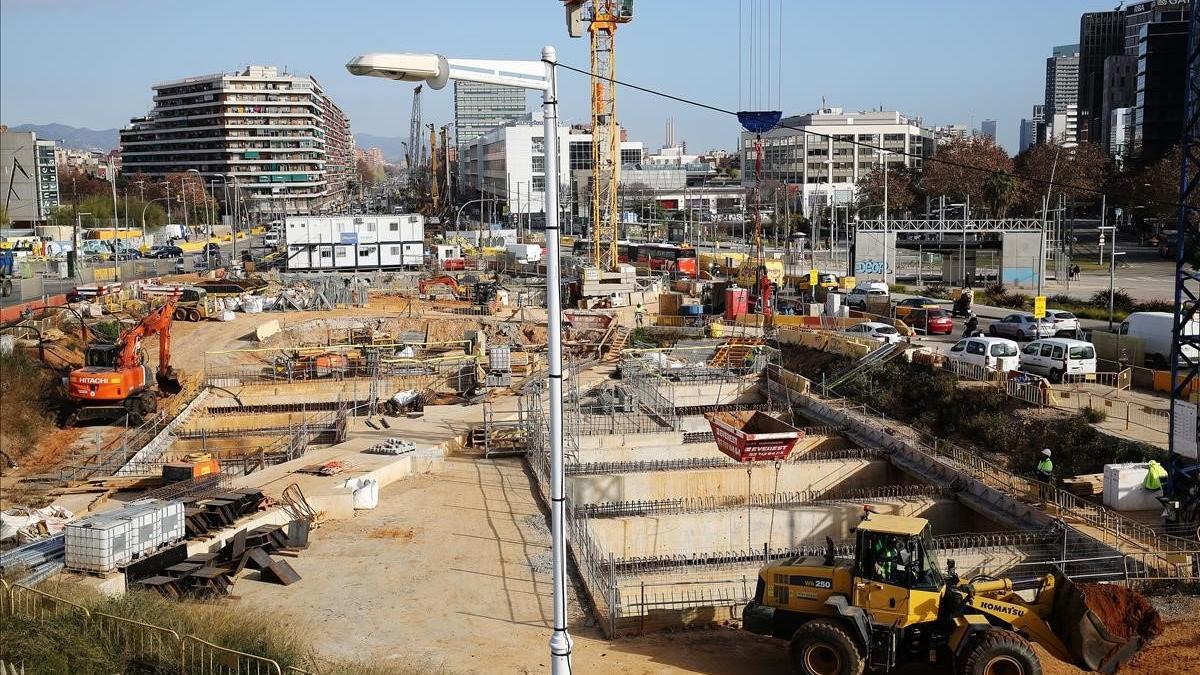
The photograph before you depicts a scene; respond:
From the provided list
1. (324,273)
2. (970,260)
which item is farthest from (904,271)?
(324,273)

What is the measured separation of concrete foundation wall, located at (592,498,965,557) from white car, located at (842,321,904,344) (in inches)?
473

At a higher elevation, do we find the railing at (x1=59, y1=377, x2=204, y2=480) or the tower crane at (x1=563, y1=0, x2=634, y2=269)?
the tower crane at (x1=563, y1=0, x2=634, y2=269)

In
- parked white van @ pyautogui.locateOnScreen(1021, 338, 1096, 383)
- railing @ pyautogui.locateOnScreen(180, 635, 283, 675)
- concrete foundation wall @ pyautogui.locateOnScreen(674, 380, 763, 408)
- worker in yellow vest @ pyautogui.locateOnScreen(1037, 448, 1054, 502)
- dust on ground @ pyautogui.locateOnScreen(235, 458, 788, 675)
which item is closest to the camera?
railing @ pyautogui.locateOnScreen(180, 635, 283, 675)

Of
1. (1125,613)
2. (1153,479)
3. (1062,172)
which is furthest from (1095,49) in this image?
(1125,613)

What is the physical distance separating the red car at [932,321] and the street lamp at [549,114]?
29532 millimetres

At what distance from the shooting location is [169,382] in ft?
95.7

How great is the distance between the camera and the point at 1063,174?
69.3m

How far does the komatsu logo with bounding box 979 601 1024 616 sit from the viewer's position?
35.1 feet

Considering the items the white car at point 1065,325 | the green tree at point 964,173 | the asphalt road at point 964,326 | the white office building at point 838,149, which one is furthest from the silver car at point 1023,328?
→ the white office building at point 838,149

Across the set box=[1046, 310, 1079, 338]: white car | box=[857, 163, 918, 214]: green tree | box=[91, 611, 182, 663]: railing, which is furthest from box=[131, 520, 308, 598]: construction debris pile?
box=[857, 163, 918, 214]: green tree

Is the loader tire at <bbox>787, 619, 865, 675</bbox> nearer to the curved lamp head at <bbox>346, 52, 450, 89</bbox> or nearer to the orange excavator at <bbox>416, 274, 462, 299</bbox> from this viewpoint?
the curved lamp head at <bbox>346, 52, 450, 89</bbox>

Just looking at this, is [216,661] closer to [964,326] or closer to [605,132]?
[964,326]

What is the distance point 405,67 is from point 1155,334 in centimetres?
2580

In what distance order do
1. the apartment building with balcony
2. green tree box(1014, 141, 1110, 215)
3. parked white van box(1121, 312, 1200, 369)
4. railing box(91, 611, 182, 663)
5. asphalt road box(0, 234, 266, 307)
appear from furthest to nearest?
the apartment building with balcony, green tree box(1014, 141, 1110, 215), asphalt road box(0, 234, 266, 307), parked white van box(1121, 312, 1200, 369), railing box(91, 611, 182, 663)
